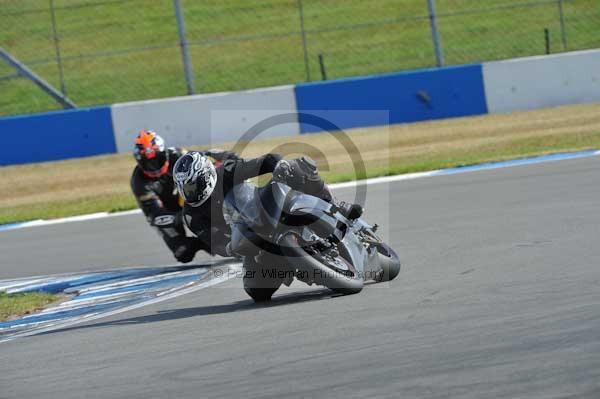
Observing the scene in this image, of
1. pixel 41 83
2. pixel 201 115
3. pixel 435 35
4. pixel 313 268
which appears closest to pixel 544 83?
pixel 435 35

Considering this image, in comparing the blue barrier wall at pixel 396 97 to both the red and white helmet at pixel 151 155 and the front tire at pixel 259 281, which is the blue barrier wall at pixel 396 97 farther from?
the front tire at pixel 259 281

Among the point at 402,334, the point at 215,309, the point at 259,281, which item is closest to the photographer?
the point at 402,334

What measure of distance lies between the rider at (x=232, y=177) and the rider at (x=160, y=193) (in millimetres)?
1705

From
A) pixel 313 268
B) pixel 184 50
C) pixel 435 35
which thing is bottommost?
pixel 313 268

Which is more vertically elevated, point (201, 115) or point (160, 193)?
point (201, 115)

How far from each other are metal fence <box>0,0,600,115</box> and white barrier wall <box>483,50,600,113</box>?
238 centimetres

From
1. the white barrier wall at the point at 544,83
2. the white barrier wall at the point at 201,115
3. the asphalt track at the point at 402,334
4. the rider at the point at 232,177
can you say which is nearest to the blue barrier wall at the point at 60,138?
the white barrier wall at the point at 201,115

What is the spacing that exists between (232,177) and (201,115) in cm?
1120

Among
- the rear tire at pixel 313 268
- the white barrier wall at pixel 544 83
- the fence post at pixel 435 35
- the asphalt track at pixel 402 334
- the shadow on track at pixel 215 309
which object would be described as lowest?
the shadow on track at pixel 215 309

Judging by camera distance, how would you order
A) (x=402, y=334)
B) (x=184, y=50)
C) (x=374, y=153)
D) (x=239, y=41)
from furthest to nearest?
(x=239, y=41) < (x=184, y=50) < (x=374, y=153) < (x=402, y=334)

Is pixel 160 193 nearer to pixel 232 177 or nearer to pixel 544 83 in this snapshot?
pixel 232 177

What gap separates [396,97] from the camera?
63.0 ft

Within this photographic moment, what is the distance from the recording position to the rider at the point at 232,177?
7633 mm

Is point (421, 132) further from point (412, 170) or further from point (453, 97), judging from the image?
point (412, 170)
